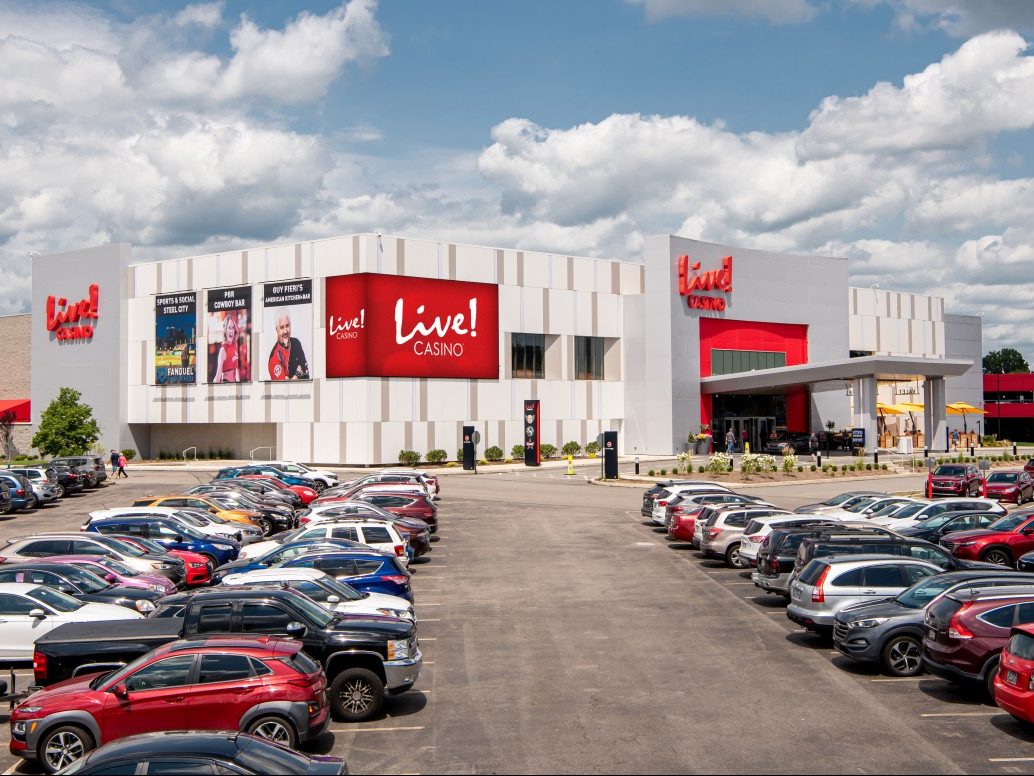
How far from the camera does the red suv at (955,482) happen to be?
40.2 m

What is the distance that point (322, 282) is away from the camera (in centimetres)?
6034

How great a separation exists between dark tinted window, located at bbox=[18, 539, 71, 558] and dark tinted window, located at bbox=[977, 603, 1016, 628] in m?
18.3

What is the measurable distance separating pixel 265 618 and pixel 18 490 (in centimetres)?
3023

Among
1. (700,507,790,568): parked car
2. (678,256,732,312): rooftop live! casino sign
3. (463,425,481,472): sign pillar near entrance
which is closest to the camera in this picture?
(700,507,790,568): parked car

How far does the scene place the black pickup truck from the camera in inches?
510

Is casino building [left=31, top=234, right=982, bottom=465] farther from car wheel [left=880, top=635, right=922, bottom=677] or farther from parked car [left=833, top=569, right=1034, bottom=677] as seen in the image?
car wheel [left=880, top=635, right=922, bottom=677]

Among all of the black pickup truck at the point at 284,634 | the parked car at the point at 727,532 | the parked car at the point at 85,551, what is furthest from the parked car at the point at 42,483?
the black pickup truck at the point at 284,634

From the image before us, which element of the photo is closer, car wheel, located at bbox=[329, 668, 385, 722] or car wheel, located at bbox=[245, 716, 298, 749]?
car wheel, located at bbox=[245, 716, 298, 749]

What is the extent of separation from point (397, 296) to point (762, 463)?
76.2 ft

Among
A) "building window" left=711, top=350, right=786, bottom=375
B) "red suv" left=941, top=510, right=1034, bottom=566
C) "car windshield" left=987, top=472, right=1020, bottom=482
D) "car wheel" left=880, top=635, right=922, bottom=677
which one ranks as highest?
"building window" left=711, top=350, right=786, bottom=375

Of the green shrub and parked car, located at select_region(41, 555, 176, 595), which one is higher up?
the green shrub

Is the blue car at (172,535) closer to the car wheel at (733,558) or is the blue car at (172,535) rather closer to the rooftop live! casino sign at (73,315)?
the car wheel at (733,558)

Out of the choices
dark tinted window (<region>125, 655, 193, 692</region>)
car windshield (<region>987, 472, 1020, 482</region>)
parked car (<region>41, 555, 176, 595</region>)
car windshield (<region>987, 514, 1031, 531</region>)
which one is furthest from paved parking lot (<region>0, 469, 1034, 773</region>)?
car windshield (<region>987, 472, 1020, 482</region>)

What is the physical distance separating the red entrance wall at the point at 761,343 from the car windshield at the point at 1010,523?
4253 centimetres
